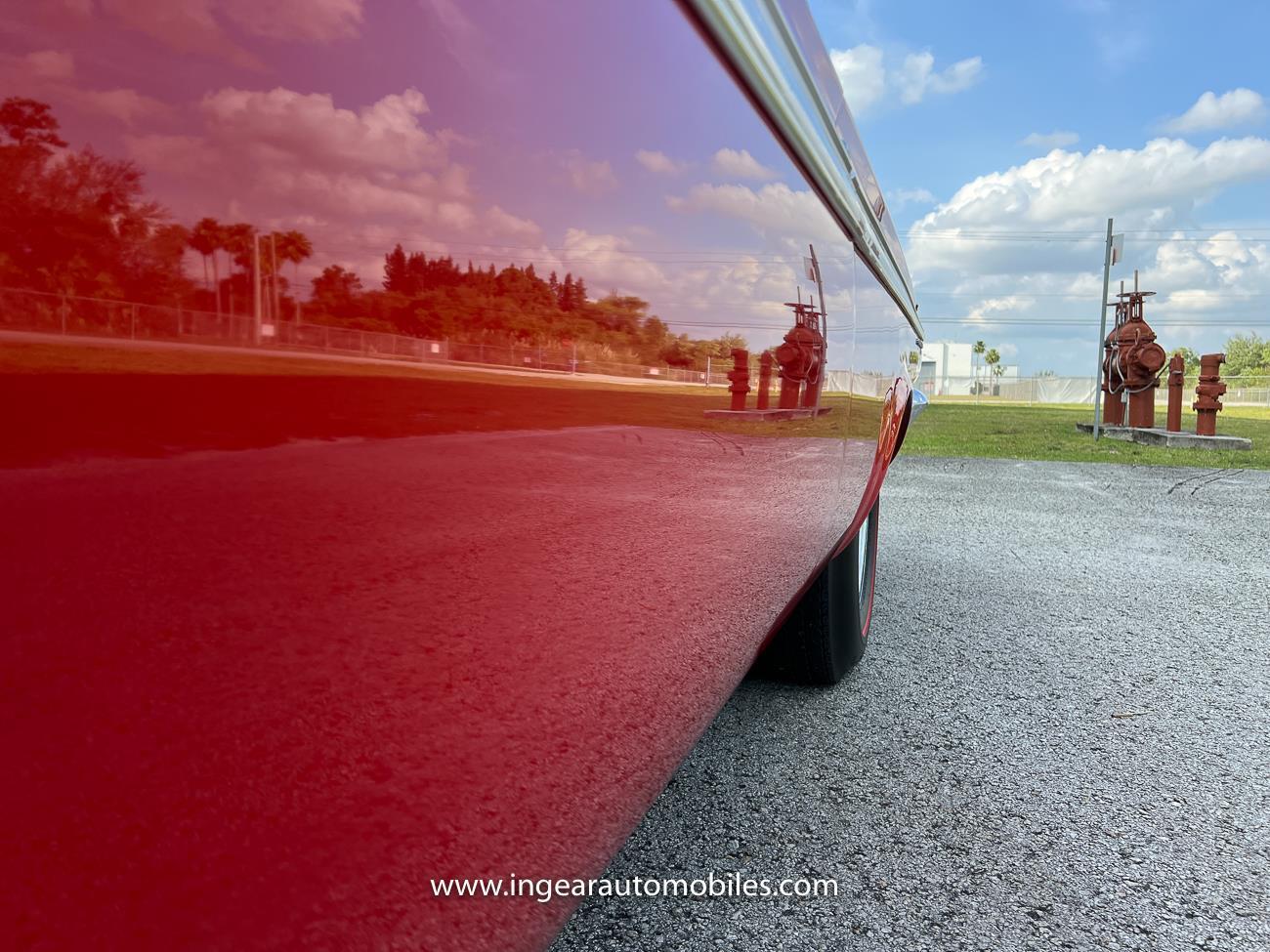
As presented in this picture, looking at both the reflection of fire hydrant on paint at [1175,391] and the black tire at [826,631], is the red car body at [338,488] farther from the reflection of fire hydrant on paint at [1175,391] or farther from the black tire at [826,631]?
the reflection of fire hydrant on paint at [1175,391]

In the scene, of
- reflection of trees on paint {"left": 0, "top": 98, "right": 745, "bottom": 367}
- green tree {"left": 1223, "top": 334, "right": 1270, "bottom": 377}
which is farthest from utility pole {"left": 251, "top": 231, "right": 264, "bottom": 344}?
green tree {"left": 1223, "top": 334, "right": 1270, "bottom": 377}

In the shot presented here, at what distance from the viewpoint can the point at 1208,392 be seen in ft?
51.2

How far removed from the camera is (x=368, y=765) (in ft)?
2.15

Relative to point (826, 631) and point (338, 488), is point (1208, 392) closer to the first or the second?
point (826, 631)

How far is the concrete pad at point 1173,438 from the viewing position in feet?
47.6

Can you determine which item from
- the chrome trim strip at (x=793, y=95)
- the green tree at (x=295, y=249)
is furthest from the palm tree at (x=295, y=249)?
the chrome trim strip at (x=793, y=95)

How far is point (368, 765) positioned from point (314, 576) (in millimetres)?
155

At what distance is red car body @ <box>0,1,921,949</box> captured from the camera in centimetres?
45

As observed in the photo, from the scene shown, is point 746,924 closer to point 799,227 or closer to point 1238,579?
point 799,227

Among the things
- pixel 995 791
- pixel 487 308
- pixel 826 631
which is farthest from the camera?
pixel 826 631

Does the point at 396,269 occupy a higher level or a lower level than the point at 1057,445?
higher

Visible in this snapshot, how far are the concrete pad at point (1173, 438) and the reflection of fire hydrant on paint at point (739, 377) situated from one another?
51.4 feet

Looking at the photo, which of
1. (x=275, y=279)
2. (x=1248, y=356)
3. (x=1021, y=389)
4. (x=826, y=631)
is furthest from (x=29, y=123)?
(x=1248, y=356)

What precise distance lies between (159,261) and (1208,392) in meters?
18.0
